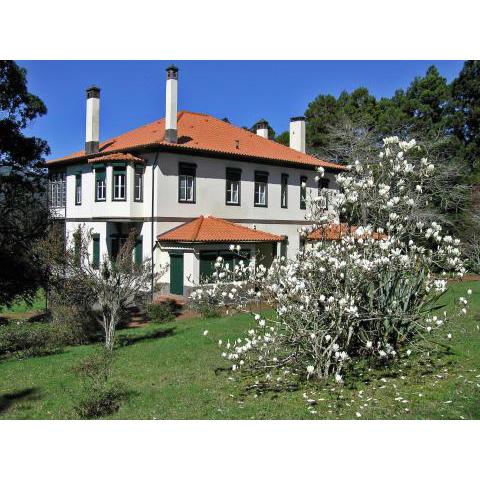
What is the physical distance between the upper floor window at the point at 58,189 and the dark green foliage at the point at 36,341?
10101 mm

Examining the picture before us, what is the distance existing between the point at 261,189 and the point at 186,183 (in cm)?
454

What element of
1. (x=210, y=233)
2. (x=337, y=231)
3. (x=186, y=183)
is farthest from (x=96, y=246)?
(x=337, y=231)

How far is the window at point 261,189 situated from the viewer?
2495 cm

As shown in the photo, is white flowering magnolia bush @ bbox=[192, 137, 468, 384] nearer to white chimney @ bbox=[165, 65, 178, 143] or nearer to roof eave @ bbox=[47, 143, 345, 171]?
roof eave @ bbox=[47, 143, 345, 171]

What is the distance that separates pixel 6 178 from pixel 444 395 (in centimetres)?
1315

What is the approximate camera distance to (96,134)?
904 inches

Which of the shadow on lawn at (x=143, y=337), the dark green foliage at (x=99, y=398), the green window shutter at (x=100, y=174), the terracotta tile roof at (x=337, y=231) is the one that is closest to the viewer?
the dark green foliage at (x=99, y=398)

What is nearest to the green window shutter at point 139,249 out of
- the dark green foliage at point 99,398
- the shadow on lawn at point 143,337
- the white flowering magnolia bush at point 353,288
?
the shadow on lawn at point 143,337

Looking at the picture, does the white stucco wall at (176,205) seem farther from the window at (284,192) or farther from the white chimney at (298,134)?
the white chimney at (298,134)

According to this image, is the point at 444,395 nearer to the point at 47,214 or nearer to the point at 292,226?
the point at 47,214

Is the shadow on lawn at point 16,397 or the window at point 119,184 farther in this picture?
the window at point 119,184

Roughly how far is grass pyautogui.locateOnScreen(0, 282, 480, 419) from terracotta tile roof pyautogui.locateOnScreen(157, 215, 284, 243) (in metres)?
9.08

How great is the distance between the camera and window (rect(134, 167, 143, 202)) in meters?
21.3

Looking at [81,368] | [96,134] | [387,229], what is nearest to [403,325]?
[387,229]
